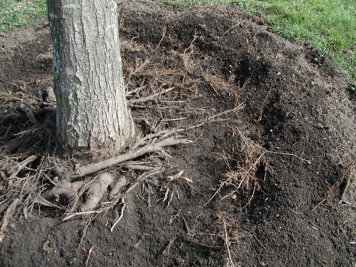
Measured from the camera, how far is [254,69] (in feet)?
11.0

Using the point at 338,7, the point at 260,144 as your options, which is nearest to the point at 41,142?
the point at 260,144

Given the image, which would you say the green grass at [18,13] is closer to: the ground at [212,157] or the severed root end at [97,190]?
the ground at [212,157]

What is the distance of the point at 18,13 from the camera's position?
4.50m

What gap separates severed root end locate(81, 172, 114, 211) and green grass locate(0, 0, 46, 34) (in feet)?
10.5

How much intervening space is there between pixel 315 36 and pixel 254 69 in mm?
1380

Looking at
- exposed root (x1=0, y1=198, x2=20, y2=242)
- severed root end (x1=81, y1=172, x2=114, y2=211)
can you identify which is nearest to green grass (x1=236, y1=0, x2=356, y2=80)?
severed root end (x1=81, y1=172, x2=114, y2=211)

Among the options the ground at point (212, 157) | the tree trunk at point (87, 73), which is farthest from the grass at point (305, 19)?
the tree trunk at point (87, 73)

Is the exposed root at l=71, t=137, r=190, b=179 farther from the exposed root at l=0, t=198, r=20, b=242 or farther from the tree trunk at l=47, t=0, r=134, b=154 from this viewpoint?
the exposed root at l=0, t=198, r=20, b=242

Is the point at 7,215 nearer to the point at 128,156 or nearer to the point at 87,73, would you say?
the point at 128,156

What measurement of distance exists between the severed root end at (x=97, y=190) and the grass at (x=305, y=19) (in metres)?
3.14

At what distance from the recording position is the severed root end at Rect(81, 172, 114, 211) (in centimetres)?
234

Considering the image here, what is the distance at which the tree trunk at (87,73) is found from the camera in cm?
197

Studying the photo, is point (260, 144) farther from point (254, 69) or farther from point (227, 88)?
point (254, 69)

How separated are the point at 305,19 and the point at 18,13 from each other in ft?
14.7
